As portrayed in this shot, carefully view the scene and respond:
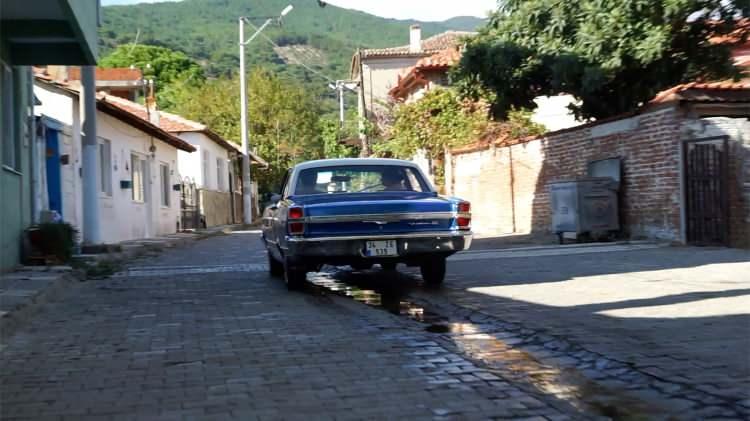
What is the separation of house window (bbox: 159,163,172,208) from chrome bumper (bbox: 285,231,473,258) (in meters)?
19.6

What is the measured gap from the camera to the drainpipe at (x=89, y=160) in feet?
50.5

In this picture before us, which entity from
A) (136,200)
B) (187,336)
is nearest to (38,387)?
(187,336)

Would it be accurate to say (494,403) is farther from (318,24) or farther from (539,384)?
(318,24)

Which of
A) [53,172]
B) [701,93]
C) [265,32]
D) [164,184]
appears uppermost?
[265,32]

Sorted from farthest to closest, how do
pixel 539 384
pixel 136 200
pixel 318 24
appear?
1. pixel 318 24
2. pixel 136 200
3. pixel 539 384

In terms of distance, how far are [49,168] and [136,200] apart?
7.40 meters

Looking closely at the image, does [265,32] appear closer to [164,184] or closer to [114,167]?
[164,184]

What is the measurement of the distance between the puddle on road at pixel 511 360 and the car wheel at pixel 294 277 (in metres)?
0.30

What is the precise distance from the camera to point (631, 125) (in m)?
15.9

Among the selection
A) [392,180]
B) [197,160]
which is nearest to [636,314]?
[392,180]

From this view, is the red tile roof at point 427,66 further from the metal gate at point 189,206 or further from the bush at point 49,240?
the bush at point 49,240

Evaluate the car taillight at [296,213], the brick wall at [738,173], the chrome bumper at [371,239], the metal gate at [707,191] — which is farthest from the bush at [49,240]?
the brick wall at [738,173]

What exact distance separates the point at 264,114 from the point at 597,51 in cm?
3711

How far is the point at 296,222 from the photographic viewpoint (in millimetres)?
9461
